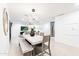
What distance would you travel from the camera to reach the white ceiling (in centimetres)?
120

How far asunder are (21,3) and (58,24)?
69 centimetres

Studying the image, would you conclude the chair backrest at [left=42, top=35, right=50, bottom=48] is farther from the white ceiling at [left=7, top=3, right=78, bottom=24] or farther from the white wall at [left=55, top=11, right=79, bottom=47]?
the white ceiling at [left=7, top=3, right=78, bottom=24]

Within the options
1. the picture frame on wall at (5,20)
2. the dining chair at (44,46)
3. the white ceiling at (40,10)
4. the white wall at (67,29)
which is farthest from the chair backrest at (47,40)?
the picture frame on wall at (5,20)

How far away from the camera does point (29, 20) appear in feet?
4.70

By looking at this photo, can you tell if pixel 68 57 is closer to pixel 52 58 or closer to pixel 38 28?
pixel 52 58

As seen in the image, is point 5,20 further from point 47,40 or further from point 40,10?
point 47,40

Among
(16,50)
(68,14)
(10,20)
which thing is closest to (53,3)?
(68,14)

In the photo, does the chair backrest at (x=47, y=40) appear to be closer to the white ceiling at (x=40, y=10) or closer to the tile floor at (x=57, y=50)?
the tile floor at (x=57, y=50)

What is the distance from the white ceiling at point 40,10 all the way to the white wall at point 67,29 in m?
0.12

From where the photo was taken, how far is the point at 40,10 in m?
1.29

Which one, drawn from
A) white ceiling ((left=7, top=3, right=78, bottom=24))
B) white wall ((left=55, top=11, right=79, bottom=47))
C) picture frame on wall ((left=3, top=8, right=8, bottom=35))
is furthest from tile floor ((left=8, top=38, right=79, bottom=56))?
white ceiling ((left=7, top=3, right=78, bottom=24))

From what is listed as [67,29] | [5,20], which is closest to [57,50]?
[67,29]

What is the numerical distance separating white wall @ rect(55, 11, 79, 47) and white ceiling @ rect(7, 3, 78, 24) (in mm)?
116

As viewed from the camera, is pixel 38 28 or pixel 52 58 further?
pixel 38 28
